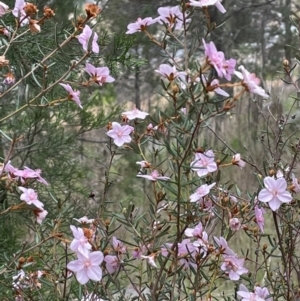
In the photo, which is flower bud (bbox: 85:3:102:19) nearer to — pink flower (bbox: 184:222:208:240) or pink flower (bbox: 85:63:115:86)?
pink flower (bbox: 85:63:115:86)

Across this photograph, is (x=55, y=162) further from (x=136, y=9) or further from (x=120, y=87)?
(x=120, y=87)

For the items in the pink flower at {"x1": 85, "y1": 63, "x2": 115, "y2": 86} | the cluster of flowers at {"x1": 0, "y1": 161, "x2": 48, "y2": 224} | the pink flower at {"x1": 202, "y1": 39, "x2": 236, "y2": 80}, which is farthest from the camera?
the pink flower at {"x1": 85, "y1": 63, "x2": 115, "y2": 86}

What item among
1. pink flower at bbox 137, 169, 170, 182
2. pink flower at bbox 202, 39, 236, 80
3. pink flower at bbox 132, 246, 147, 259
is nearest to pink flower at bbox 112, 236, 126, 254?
pink flower at bbox 132, 246, 147, 259

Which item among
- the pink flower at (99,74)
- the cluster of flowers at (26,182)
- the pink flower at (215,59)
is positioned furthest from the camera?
the pink flower at (99,74)

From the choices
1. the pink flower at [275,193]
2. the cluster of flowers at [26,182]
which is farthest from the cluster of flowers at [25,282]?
the pink flower at [275,193]

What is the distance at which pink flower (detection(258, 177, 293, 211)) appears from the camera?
90 centimetres

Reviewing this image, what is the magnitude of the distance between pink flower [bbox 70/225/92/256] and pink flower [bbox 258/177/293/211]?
0.98ft

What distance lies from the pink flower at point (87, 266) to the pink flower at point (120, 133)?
0.78ft

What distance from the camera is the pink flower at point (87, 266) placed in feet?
2.67

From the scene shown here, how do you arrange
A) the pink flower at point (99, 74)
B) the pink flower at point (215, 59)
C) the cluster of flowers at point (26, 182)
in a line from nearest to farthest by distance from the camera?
the pink flower at point (215, 59) < the cluster of flowers at point (26, 182) < the pink flower at point (99, 74)

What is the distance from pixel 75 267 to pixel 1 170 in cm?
23

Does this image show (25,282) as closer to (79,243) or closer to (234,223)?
(79,243)

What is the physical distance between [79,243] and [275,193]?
0.34 metres

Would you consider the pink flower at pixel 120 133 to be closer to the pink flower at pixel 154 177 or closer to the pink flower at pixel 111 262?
the pink flower at pixel 154 177
